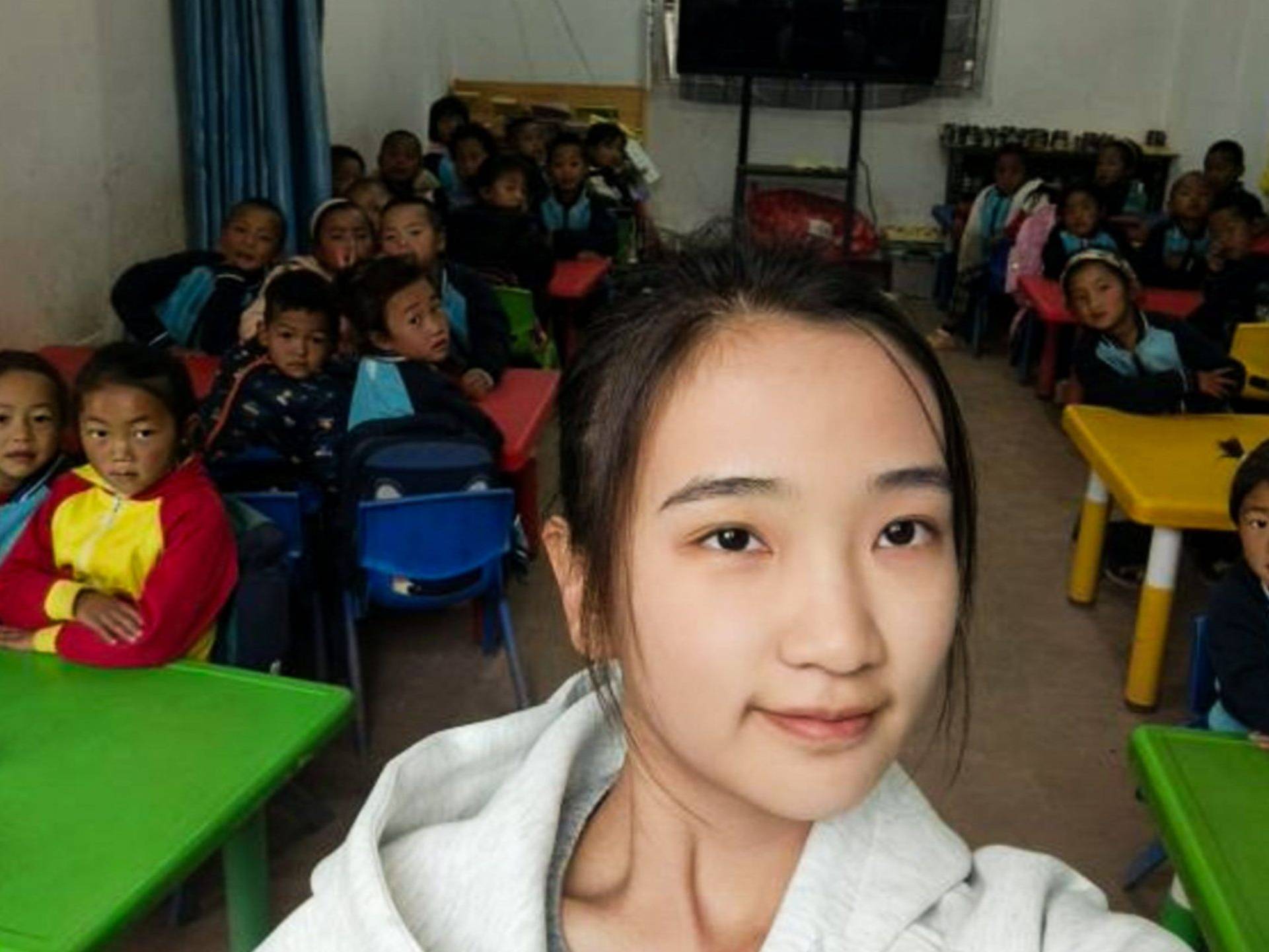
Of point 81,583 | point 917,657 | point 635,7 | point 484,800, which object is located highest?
point 635,7

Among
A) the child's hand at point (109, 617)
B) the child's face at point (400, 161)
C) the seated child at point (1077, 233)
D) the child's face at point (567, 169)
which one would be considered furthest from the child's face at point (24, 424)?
the seated child at point (1077, 233)

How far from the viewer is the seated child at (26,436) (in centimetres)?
213

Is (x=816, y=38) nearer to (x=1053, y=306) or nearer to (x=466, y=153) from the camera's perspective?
(x=466, y=153)

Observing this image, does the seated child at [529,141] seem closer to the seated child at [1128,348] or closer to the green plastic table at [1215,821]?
the seated child at [1128,348]

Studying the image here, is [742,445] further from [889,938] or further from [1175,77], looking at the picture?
[1175,77]

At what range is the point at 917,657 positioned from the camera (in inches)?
27.4

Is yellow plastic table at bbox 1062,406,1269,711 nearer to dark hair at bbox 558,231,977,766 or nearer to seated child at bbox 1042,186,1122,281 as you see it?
dark hair at bbox 558,231,977,766

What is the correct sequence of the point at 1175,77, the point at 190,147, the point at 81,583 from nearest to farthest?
the point at 81,583
the point at 190,147
the point at 1175,77

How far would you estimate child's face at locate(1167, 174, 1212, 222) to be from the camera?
5422 millimetres

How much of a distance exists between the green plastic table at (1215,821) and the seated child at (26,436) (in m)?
1.69

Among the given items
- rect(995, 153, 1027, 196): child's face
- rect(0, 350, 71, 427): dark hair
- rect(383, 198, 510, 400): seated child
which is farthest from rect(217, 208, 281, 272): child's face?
rect(995, 153, 1027, 196): child's face

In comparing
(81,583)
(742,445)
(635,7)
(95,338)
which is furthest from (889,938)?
(635,7)

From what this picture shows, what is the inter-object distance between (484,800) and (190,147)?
3255mm

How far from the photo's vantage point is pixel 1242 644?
1.96 metres
